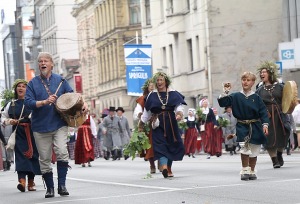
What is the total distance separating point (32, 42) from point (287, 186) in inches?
4866

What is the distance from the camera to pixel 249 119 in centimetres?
1709

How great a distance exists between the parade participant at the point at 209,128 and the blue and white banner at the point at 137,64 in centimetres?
1494

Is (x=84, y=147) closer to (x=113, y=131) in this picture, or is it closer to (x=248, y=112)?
(x=113, y=131)

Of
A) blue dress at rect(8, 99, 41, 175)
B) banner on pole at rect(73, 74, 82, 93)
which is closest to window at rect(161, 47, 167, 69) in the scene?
banner on pole at rect(73, 74, 82, 93)

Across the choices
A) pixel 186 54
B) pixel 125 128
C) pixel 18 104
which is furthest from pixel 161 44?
pixel 18 104

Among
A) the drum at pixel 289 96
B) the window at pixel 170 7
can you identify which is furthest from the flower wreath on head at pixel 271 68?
the window at pixel 170 7

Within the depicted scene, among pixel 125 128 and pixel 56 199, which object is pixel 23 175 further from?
pixel 125 128

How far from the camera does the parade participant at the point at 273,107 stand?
65.5ft

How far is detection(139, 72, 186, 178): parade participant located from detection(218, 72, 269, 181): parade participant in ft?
7.18

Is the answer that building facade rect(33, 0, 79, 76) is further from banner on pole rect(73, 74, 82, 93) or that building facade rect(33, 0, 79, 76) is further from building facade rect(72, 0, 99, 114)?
banner on pole rect(73, 74, 82, 93)

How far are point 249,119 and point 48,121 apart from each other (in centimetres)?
336

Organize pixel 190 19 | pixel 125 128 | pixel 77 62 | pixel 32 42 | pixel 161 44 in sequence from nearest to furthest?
pixel 125 128, pixel 190 19, pixel 161 44, pixel 77 62, pixel 32 42

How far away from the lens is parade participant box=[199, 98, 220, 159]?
36000mm

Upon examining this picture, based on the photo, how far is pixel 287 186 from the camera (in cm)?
1483
